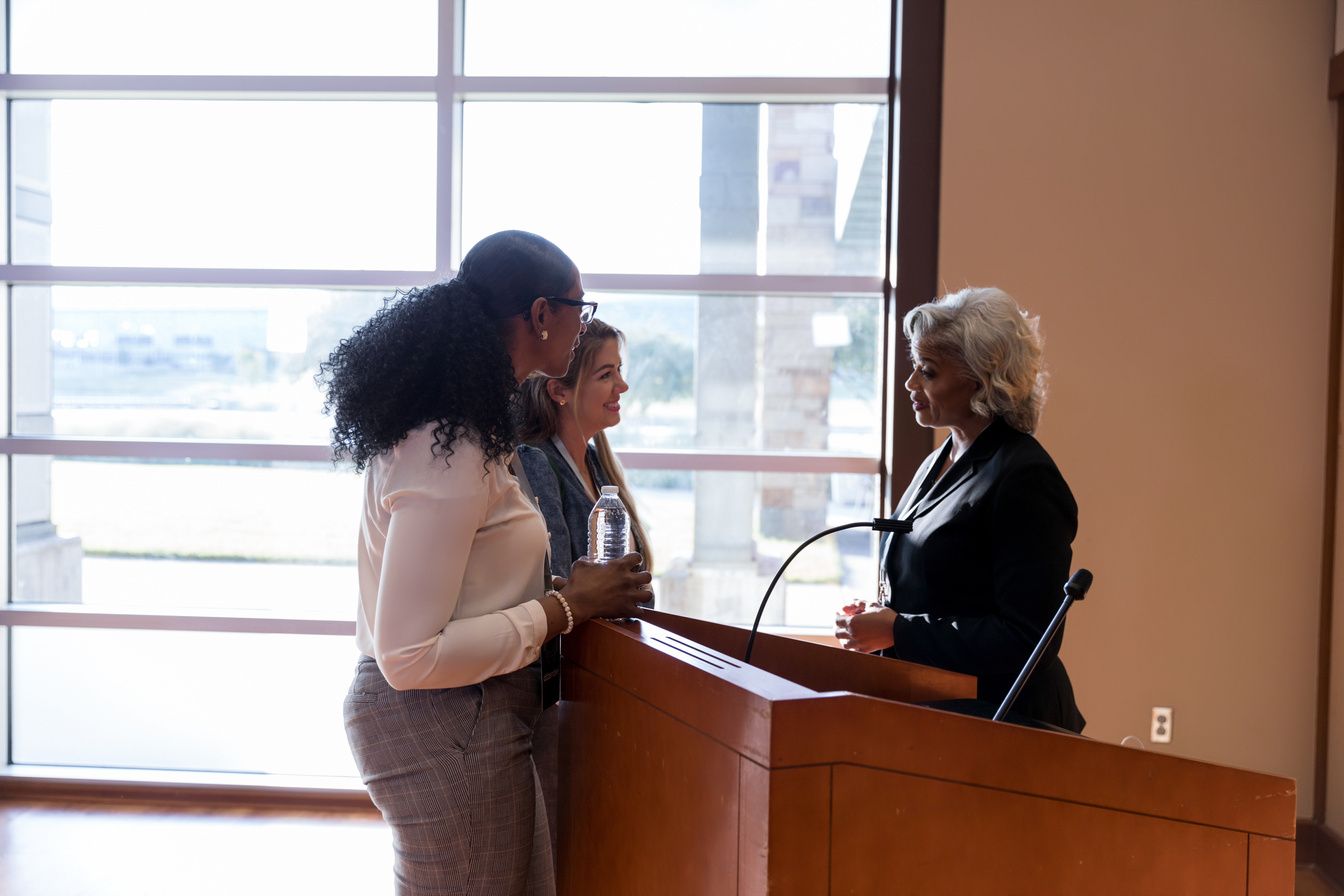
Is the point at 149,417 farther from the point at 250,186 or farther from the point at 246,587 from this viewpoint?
the point at 250,186

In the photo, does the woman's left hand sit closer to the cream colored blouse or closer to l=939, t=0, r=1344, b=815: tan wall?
the cream colored blouse

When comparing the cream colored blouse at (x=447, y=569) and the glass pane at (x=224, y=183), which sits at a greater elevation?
the glass pane at (x=224, y=183)

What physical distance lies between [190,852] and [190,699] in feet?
2.39

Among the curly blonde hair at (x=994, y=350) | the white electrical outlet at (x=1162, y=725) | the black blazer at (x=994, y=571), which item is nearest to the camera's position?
the black blazer at (x=994, y=571)

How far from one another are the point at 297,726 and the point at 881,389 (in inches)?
104

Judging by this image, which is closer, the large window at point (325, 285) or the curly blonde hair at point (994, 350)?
the curly blonde hair at point (994, 350)

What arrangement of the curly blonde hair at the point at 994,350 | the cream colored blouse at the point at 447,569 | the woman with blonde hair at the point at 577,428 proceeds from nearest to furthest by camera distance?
1. the cream colored blouse at the point at 447,569
2. the curly blonde hair at the point at 994,350
3. the woman with blonde hair at the point at 577,428

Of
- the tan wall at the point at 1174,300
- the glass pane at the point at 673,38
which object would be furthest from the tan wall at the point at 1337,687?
the glass pane at the point at 673,38

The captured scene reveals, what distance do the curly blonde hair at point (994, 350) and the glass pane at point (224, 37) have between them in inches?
94.8

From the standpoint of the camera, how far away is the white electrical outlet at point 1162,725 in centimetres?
296

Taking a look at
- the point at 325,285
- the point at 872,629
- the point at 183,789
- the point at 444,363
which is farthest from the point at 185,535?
the point at 872,629

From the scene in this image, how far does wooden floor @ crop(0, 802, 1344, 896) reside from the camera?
2717 mm

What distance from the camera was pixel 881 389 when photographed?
3.26 m

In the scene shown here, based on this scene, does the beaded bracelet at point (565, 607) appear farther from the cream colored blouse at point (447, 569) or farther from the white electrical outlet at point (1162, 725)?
the white electrical outlet at point (1162, 725)
